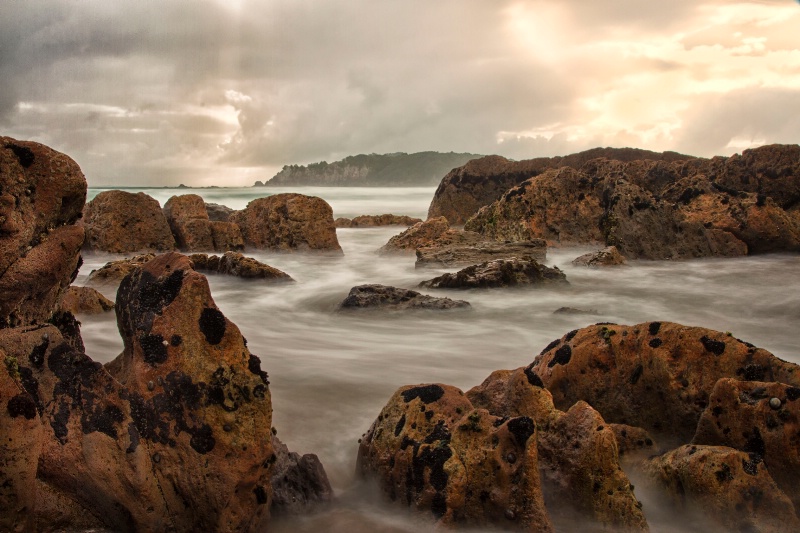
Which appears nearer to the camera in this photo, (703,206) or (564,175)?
(703,206)

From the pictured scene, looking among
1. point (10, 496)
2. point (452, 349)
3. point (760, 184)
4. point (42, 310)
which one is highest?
point (760, 184)

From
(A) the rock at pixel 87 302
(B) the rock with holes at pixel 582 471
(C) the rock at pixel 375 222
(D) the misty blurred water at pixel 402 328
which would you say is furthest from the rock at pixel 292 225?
(B) the rock with holes at pixel 582 471

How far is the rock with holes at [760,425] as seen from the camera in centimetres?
395

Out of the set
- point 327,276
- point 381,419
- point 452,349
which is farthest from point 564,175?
point 381,419

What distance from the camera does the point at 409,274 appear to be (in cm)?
1474

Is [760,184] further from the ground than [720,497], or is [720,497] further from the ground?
[760,184]

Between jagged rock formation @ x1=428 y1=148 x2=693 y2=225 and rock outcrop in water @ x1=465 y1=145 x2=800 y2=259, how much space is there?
20.8 ft

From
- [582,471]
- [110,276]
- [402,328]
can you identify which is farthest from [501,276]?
[582,471]

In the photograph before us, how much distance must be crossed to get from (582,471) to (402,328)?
18.3 feet

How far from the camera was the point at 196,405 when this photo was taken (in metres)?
3.62

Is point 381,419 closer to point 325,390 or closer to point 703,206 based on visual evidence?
point 325,390

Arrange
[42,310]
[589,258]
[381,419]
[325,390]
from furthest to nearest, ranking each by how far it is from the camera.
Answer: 1. [589,258]
2. [325,390]
3. [381,419]
4. [42,310]

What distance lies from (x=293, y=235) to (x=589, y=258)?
27.8 ft

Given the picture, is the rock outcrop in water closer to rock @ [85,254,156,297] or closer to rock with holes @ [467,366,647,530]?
rock @ [85,254,156,297]
